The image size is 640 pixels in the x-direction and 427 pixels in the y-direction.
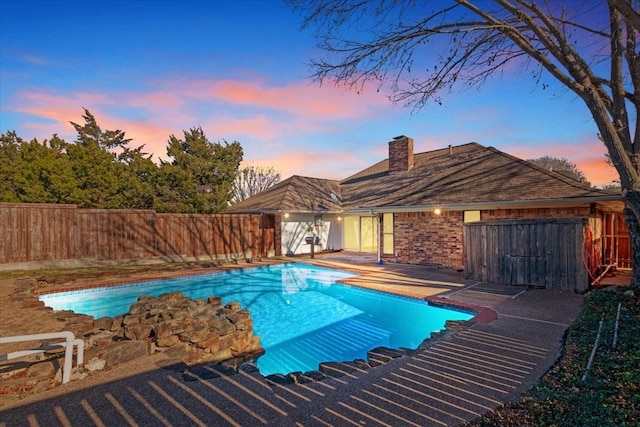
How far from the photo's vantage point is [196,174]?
62.2 feet

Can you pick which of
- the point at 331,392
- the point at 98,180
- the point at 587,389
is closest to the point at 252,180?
the point at 98,180

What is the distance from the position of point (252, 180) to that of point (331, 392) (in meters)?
38.4

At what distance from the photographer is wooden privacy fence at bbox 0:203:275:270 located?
1209cm

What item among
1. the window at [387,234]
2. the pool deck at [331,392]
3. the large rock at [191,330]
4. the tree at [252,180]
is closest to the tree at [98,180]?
the large rock at [191,330]

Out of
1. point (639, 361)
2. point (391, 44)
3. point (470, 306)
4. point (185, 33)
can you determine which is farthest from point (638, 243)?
point (185, 33)

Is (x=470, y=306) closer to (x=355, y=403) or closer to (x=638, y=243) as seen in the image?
(x=638, y=243)

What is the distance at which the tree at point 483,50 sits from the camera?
6555 mm

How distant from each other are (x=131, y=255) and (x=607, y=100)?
17334 millimetres

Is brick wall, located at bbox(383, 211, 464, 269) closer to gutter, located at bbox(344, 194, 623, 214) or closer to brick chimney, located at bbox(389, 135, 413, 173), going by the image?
gutter, located at bbox(344, 194, 623, 214)

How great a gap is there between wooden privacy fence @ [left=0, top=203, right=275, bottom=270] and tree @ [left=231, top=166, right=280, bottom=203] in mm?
23029

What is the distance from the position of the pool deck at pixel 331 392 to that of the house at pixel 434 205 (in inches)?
233

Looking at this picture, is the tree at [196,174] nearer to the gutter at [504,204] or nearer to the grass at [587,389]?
the gutter at [504,204]

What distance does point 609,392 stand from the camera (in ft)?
10.2

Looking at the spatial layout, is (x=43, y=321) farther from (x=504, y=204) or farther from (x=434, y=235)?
(x=504, y=204)
